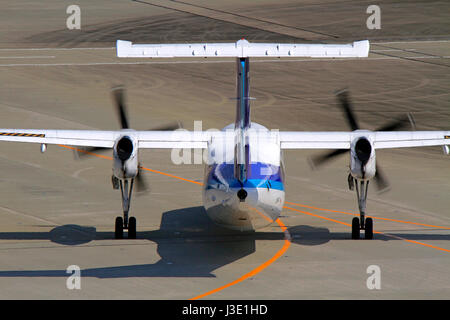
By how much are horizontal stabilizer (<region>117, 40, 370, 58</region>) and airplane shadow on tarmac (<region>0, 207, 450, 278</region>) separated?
259 inches

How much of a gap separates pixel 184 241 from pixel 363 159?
677 centimetres

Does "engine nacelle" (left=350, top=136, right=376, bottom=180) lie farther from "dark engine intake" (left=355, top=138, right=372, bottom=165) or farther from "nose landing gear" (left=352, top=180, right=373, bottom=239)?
A: "nose landing gear" (left=352, top=180, right=373, bottom=239)

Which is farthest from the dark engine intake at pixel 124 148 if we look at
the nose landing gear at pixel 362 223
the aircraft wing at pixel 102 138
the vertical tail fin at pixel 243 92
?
A: the nose landing gear at pixel 362 223

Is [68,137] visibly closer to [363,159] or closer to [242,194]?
[242,194]

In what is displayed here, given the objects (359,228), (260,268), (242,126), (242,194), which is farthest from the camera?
(359,228)

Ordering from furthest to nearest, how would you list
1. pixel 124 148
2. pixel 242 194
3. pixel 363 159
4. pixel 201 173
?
1. pixel 201 173
2. pixel 363 159
3. pixel 124 148
4. pixel 242 194

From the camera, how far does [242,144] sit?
2239 centimetres

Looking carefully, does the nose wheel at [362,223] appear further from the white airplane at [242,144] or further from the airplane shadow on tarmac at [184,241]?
the airplane shadow on tarmac at [184,241]

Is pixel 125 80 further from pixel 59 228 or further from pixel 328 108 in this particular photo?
pixel 59 228

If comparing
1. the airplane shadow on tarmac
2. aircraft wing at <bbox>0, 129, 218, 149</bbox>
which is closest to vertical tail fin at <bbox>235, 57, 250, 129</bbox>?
aircraft wing at <bbox>0, 129, 218, 149</bbox>

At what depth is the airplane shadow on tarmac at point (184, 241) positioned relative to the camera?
24250 millimetres

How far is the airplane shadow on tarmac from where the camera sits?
24.2m

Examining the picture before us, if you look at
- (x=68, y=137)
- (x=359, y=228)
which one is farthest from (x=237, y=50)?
(x=359, y=228)

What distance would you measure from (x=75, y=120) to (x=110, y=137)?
66.9 feet
